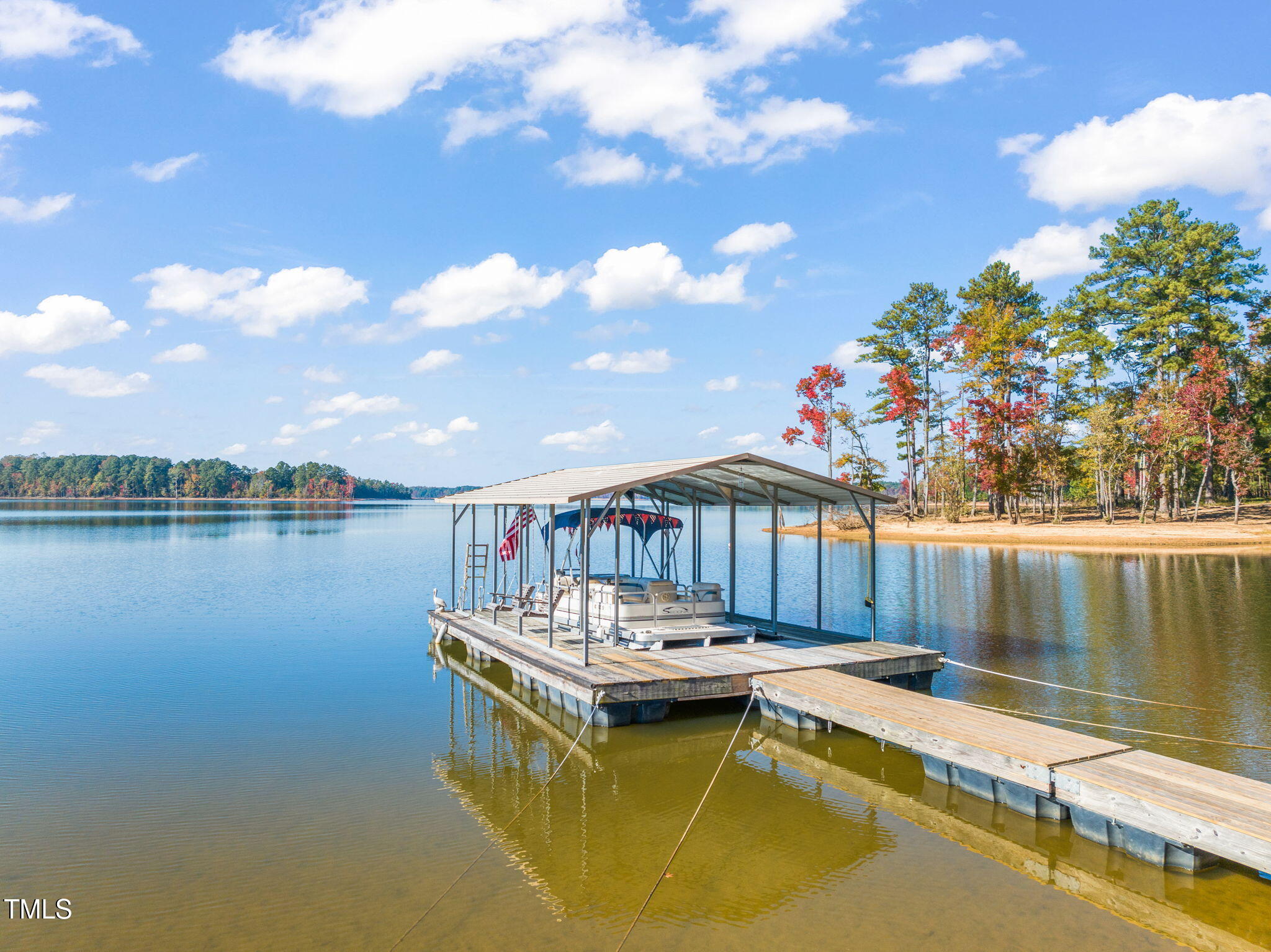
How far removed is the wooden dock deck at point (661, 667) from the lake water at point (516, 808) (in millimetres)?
535

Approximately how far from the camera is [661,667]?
454 inches

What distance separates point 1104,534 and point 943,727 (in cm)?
3649

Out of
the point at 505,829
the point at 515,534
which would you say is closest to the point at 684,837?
the point at 505,829

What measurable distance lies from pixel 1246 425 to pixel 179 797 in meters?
52.4

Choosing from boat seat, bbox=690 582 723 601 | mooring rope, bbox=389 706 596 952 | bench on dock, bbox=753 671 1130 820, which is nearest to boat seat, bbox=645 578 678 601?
boat seat, bbox=690 582 723 601

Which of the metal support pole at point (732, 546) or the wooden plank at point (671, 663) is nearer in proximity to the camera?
the wooden plank at point (671, 663)

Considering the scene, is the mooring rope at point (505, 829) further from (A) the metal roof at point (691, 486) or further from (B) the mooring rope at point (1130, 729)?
(B) the mooring rope at point (1130, 729)

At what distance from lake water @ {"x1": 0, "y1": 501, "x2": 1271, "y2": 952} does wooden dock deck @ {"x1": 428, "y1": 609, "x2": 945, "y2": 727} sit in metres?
0.54

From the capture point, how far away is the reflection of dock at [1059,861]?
577 cm

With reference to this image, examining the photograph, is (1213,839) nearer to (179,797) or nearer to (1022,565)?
(179,797)

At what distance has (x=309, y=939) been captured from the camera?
5719 millimetres

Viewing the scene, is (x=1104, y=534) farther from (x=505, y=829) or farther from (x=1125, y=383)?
(x=505, y=829)

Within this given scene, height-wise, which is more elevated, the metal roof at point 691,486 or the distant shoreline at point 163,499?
the distant shoreline at point 163,499

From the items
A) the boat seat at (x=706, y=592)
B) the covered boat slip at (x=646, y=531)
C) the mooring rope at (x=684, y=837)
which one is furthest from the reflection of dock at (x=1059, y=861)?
the boat seat at (x=706, y=592)
